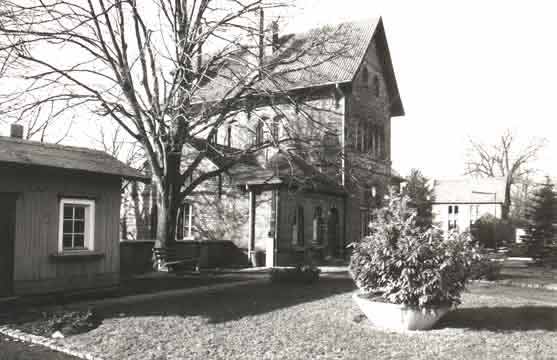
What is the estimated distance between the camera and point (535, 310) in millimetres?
11508

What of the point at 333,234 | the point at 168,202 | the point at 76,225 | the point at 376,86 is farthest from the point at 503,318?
the point at 376,86

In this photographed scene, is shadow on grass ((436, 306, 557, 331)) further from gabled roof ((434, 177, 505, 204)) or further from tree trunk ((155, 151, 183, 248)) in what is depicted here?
gabled roof ((434, 177, 505, 204))

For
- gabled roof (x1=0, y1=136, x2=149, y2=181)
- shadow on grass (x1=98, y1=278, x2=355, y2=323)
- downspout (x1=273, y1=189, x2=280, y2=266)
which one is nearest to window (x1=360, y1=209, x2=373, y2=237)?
downspout (x1=273, y1=189, x2=280, y2=266)

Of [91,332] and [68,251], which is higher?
[68,251]

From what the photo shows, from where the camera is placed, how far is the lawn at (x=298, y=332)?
7.71m

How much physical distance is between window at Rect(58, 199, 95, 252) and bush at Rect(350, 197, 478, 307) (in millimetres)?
7211

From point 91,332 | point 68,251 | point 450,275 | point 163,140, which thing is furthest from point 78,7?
point 450,275

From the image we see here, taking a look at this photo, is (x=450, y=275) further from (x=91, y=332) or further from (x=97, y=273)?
(x=97, y=273)

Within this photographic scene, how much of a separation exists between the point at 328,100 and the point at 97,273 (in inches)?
665

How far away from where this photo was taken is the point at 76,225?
13.4 meters

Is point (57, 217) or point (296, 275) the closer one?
point (57, 217)

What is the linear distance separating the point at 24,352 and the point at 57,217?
5483mm

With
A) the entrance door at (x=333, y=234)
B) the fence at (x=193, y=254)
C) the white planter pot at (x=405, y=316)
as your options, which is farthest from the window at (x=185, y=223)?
the white planter pot at (x=405, y=316)

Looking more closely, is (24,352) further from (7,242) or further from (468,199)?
(468,199)
